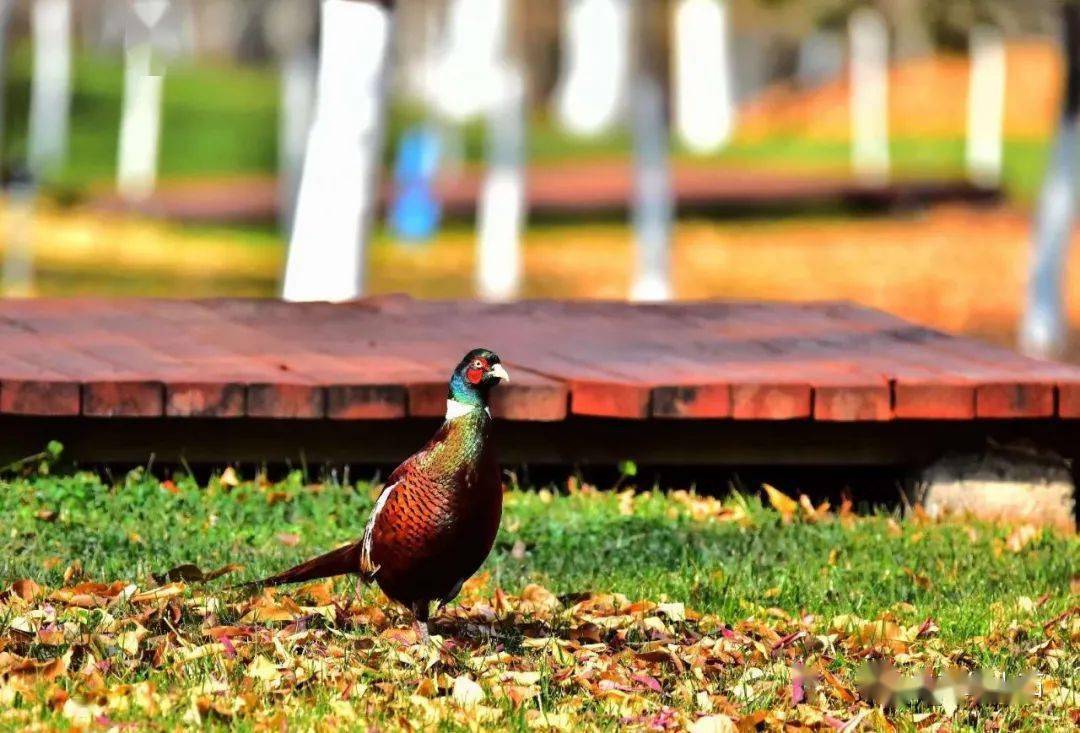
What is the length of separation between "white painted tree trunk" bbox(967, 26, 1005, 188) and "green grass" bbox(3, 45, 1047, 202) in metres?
0.41

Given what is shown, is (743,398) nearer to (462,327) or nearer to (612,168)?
(462,327)

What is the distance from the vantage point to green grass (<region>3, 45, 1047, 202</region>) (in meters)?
40.5

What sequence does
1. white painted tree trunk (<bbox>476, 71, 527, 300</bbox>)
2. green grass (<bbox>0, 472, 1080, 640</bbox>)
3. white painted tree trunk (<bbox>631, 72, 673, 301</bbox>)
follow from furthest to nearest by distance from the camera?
white painted tree trunk (<bbox>476, 71, 527, 300</bbox>) → white painted tree trunk (<bbox>631, 72, 673, 301</bbox>) → green grass (<bbox>0, 472, 1080, 640</bbox>)

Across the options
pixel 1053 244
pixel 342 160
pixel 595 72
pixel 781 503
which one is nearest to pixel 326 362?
pixel 781 503

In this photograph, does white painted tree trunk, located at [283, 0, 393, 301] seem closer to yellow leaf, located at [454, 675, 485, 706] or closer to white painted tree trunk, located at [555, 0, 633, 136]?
yellow leaf, located at [454, 675, 485, 706]

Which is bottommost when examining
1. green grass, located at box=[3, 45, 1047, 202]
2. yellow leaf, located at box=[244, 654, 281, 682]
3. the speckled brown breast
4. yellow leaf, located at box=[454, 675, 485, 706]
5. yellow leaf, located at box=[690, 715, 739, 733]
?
yellow leaf, located at box=[690, 715, 739, 733]

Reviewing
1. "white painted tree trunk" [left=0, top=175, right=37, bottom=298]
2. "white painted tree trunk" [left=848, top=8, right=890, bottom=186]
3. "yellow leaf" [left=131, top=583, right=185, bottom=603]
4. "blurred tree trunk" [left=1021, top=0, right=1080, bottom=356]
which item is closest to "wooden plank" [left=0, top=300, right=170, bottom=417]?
"yellow leaf" [left=131, top=583, right=185, bottom=603]

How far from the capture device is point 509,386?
7.90 metres

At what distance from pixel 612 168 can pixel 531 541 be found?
1334 inches

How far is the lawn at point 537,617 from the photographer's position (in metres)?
5.21

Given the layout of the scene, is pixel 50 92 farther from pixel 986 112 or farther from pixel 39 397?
pixel 39 397

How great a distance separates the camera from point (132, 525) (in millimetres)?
7316

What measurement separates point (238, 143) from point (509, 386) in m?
36.9

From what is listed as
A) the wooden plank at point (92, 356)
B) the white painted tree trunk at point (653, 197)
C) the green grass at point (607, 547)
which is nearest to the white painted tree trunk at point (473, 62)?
the white painted tree trunk at point (653, 197)
